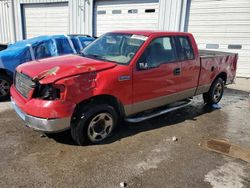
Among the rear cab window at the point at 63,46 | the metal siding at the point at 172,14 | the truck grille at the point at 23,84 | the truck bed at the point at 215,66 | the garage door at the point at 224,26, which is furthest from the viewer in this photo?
the metal siding at the point at 172,14

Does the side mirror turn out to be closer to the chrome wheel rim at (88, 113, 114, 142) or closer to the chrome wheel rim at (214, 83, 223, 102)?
the chrome wheel rim at (88, 113, 114, 142)

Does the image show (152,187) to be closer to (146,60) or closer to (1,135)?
(146,60)

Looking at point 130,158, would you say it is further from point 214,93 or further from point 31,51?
point 31,51

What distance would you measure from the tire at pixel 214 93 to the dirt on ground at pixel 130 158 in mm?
1178

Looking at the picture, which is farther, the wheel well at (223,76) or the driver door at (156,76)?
the wheel well at (223,76)

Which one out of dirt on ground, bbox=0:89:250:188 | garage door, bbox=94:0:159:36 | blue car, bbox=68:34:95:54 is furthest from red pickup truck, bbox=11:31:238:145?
garage door, bbox=94:0:159:36

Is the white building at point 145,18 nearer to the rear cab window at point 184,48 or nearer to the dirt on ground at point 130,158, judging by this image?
the rear cab window at point 184,48

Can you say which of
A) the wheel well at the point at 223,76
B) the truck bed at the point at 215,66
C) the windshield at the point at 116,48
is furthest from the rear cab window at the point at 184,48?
the wheel well at the point at 223,76

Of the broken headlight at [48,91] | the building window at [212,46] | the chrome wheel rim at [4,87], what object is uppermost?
the building window at [212,46]

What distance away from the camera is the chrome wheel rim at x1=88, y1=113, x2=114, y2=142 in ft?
13.1

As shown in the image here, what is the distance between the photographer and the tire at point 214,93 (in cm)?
630

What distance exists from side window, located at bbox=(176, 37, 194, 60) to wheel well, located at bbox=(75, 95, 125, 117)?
1.72 m

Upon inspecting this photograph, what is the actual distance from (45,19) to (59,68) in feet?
40.0

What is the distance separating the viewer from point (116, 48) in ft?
15.2
